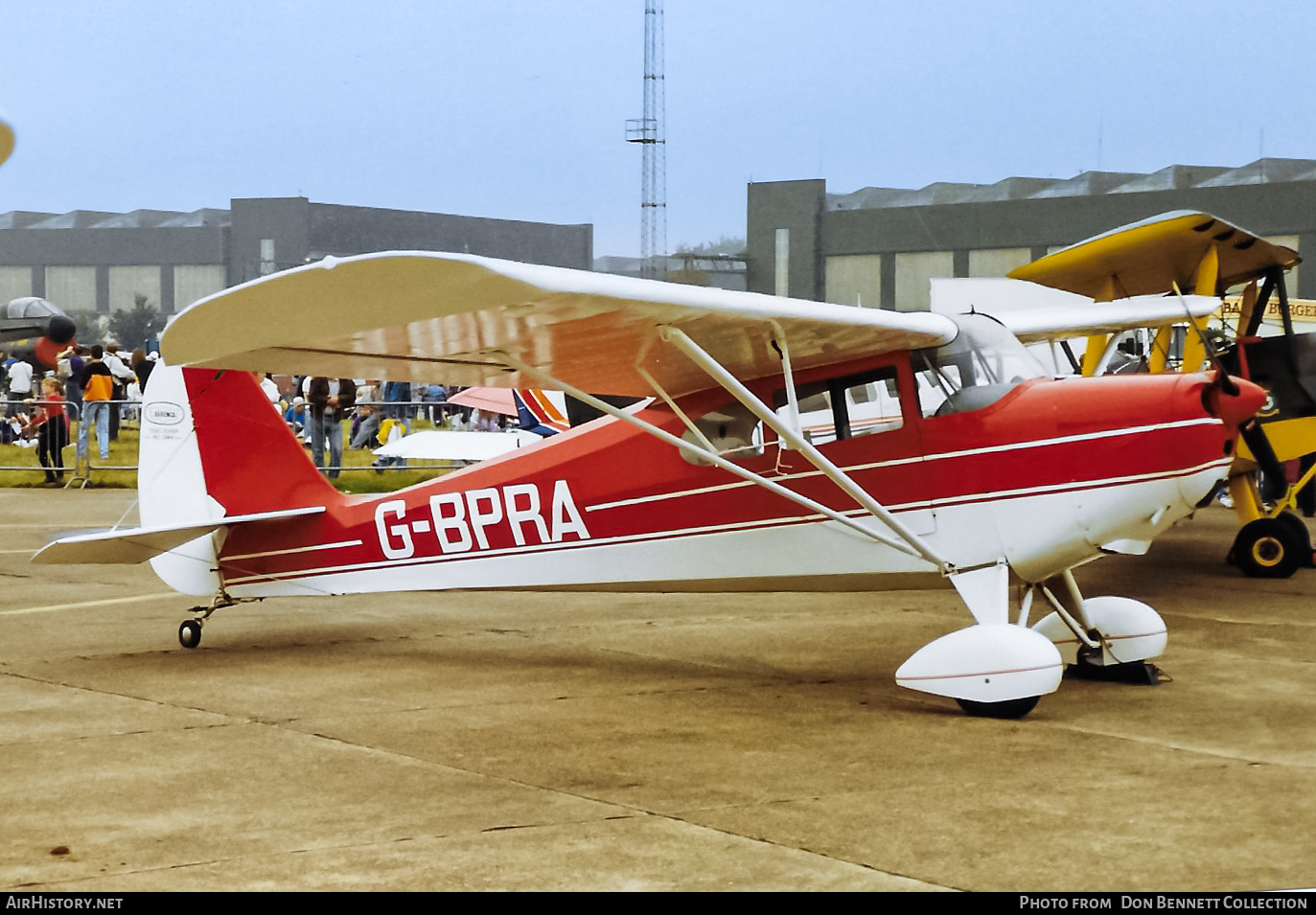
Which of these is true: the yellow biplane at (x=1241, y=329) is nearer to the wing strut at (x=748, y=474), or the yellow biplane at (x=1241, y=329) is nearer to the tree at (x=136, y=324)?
the wing strut at (x=748, y=474)

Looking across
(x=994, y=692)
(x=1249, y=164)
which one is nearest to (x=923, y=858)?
(x=994, y=692)

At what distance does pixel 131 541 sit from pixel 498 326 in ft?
9.71

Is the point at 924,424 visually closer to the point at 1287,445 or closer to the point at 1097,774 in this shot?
the point at 1097,774

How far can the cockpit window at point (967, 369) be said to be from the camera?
674 centimetres

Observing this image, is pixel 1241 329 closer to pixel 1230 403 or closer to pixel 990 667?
pixel 1230 403

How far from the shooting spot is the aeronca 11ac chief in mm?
5840

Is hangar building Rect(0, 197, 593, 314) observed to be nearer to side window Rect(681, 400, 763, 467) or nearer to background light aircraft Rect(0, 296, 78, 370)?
background light aircraft Rect(0, 296, 78, 370)

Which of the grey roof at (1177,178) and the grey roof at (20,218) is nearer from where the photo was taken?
the grey roof at (1177,178)

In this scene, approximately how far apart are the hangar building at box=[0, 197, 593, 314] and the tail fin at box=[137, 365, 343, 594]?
5859cm

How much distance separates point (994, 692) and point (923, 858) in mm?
2038

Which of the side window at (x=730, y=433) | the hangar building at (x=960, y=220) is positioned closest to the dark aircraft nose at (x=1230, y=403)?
the side window at (x=730, y=433)

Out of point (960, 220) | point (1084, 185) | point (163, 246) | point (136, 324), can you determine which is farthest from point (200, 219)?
point (1084, 185)

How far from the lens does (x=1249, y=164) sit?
47.9 m

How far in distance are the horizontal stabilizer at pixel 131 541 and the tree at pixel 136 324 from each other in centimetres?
5906
